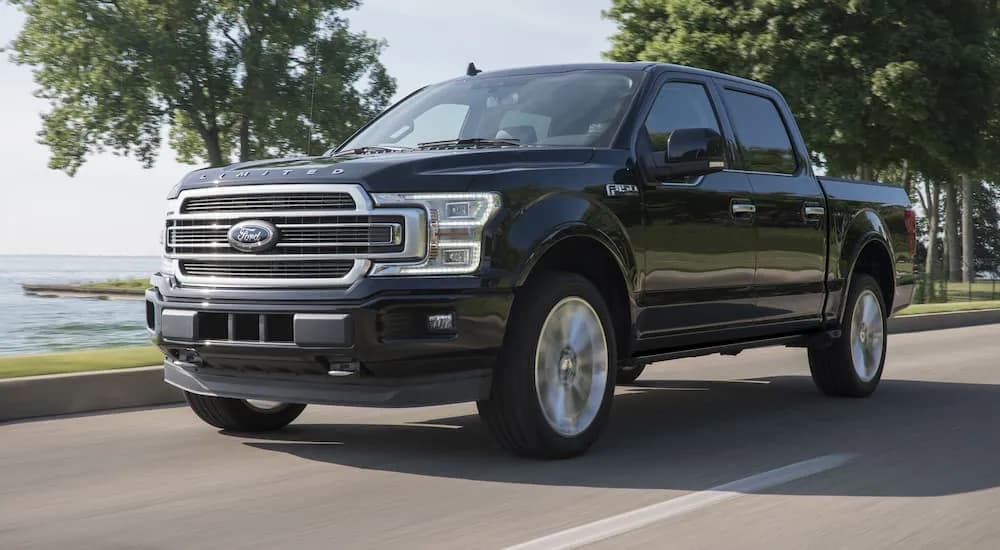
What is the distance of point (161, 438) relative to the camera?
7.05 meters

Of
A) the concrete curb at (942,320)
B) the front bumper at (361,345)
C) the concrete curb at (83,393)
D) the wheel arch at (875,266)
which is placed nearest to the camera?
the front bumper at (361,345)

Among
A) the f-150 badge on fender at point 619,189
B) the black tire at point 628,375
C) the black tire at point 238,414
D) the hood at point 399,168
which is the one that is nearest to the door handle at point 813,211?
the black tire at point 628,375

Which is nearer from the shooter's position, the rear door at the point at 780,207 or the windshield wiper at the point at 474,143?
the windshield wiper at the point at 474,143

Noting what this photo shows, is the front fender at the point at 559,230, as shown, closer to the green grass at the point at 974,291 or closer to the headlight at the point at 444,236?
the headlight at the point at 444,236

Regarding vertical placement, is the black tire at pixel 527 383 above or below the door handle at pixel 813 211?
below

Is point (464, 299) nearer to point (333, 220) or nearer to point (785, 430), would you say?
point (333, 220)

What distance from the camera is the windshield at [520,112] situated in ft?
22.8

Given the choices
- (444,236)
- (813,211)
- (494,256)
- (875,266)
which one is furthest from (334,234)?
(875,266)

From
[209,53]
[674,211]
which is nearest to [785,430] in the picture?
[674,211]

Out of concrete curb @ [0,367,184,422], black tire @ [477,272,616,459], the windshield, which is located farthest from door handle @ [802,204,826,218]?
concrete curb @ [0,367,184,422]

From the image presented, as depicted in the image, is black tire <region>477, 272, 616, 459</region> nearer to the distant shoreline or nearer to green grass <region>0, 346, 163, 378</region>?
green grass <region>0, 346, 163, 378</region>

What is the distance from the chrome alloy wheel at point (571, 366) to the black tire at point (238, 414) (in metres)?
1.78

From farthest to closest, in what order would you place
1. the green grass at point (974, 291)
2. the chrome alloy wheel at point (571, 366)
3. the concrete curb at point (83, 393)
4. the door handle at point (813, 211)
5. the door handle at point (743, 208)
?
the green grass at point (974, 291), the door handle at point (813, 211), the concrete curb at point (83, 393), the door handle at point (743, 208), the chrome alloy wheel at point (571, 366)

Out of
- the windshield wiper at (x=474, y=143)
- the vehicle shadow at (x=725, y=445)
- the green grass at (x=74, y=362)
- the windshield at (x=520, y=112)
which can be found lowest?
the vehicle shadow at (x=725, y=445)
